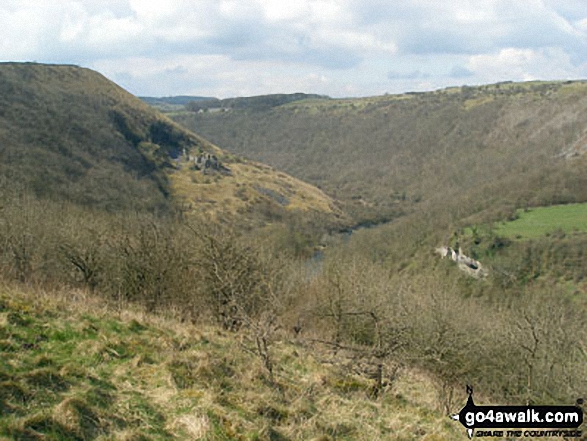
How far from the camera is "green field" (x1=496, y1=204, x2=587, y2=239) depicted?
229ft

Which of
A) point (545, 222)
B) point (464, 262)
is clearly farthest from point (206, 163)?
point (545, 222)

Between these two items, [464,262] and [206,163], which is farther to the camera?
[206,163]

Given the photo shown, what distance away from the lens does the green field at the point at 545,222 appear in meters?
69.8

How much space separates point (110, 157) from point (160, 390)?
334ft

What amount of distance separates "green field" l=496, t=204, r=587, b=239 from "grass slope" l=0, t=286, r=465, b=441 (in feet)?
227

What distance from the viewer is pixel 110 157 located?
3944 inches

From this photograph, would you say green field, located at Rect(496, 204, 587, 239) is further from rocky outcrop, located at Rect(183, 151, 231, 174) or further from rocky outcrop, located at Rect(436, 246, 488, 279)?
rocky outcrop, located at Rect(183, 151, 231, 174)

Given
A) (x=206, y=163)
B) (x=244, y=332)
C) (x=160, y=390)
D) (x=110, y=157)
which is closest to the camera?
(x=160, y=390)

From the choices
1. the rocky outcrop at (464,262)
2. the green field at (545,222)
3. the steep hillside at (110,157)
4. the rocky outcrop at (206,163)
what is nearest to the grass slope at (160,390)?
the steep hillside at (110,157)

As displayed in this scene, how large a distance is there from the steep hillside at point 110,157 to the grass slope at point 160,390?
4761cm

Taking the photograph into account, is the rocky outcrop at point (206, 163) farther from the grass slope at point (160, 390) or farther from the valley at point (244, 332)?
the grass slope at point (160, 390)

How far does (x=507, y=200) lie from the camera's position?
91.5 m

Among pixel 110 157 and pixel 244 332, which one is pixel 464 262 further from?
pixel 110 157

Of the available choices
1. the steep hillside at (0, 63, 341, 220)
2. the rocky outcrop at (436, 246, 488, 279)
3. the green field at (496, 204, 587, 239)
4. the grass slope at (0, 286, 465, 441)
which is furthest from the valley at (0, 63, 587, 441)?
the steep hillside at (0, 63, 341, 220)
